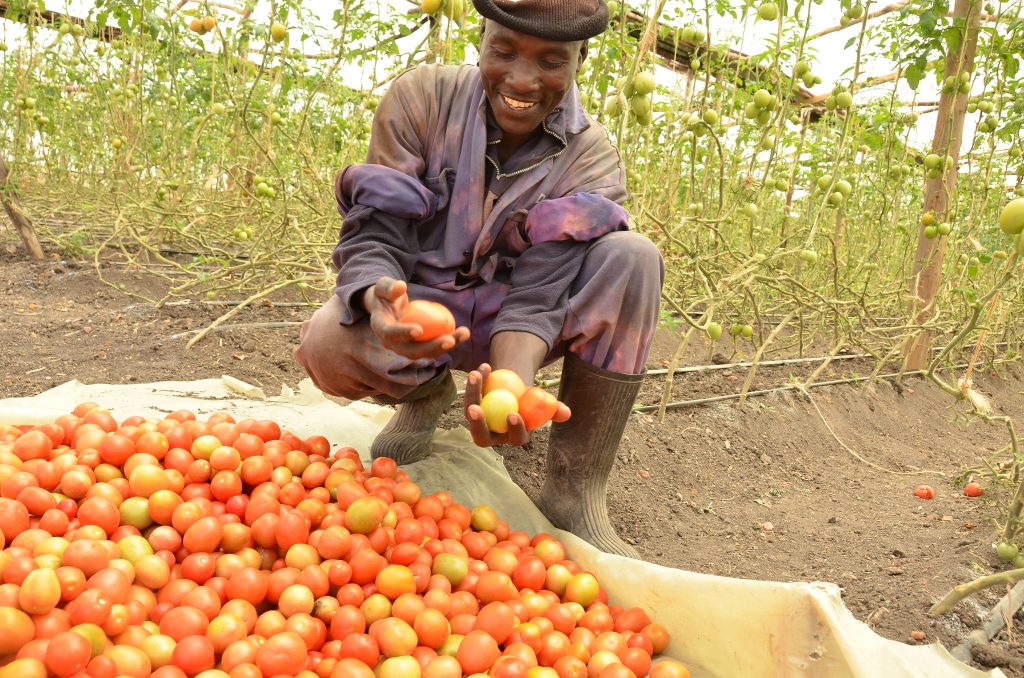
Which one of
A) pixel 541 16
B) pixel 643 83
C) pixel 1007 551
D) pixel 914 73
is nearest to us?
pixel 541 16

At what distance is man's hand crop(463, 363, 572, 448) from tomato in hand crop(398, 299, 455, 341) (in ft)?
0.32

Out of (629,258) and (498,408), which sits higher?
(629,258)

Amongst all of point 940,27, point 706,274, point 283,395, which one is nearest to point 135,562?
point 283,395

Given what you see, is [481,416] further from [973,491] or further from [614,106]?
[973,491]

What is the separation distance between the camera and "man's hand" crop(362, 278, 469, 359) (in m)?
1.33

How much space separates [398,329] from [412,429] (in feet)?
2.85

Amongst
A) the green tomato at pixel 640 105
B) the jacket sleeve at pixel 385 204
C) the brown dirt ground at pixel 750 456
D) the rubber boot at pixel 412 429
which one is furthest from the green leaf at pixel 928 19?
the rubber boot at pixel 412 429

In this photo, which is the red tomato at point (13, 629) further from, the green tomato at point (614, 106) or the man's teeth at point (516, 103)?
the green tomato at point (614, 106)

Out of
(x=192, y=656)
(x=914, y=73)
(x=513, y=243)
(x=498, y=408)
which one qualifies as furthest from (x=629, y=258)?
(x=914, y=73)

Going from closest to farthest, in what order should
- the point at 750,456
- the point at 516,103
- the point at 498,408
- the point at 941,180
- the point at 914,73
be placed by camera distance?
the point at 498,408, the point at 516,103, the point at 750,456, the point at 914,73, the point at 941,180

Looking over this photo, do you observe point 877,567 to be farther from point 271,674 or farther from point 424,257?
point 271,674

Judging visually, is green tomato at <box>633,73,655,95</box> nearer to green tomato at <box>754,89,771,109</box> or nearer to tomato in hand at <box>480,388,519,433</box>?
green tomato at <box>754,89,771,109</box>

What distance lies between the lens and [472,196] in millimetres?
1859

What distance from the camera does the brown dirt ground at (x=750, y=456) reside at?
80.0 inches
